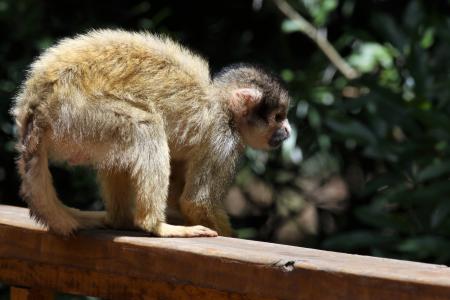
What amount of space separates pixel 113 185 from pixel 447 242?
1.98 m

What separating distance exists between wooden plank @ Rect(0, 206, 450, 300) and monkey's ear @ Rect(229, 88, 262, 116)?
1036 millimetres

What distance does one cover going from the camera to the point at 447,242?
485 cm

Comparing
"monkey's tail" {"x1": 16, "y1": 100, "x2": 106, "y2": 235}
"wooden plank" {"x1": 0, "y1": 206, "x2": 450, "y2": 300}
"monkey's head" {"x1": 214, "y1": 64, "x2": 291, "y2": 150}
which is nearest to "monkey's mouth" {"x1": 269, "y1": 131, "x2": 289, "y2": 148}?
"monkey's head" {"x1": 214, "y1": 64, "x2": 291, "y2": 150}

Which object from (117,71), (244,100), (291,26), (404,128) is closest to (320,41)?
(291,26)

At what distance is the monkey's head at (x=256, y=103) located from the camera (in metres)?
4.20

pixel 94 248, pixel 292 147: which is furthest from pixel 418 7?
pixel 94 248

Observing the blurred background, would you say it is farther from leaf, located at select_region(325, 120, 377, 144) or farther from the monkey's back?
the monkey's back

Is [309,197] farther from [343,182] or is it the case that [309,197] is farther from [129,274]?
[129,274]

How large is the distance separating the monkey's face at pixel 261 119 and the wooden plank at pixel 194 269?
108 centimetres

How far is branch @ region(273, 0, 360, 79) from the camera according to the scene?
20.8ft

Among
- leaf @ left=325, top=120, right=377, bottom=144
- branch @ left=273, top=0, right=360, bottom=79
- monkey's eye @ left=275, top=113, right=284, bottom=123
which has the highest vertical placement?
branch @ left=273, top=0, right=360, bottom=79

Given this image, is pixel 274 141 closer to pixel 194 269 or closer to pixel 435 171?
pixel 435 171

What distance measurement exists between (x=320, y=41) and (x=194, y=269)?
395 centimetres

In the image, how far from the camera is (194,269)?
2.69 m
